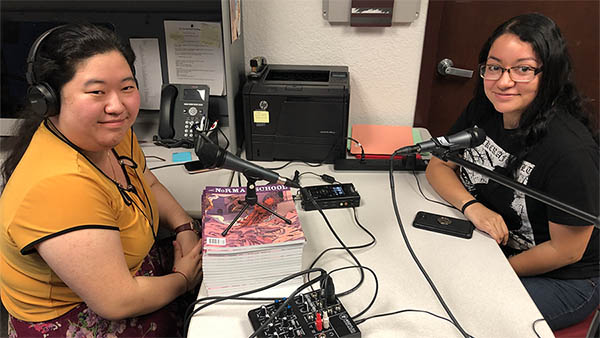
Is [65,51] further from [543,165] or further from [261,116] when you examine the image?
[543,165]

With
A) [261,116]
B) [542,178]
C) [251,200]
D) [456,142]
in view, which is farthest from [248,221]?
[542,178]

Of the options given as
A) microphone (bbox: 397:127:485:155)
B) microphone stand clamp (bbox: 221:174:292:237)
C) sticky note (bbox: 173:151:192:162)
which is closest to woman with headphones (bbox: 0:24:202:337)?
microphone stand clamp (bbox: 221:174:292:237)

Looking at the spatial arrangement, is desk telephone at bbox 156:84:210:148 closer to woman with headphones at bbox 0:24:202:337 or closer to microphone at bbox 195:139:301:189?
woman with headphones at bbox 0:24:202:337

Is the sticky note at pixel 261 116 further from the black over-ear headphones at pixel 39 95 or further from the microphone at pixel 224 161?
the black over-ear headphones at pixel 39 95

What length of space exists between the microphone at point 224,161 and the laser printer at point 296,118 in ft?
1.93

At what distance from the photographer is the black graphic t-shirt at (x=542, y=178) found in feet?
3.55

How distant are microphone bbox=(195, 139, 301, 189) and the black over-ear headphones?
29 centimetres

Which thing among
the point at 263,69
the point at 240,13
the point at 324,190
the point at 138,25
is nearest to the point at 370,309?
the point at 324,190

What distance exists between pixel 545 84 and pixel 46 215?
1209mm

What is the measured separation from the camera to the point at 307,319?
34.2 inches

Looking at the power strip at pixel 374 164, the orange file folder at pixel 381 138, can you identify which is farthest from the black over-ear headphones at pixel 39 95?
the orange file folder at pixel 381 138

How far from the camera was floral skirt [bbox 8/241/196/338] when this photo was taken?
3.14ft

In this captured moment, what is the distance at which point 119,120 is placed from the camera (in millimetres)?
927

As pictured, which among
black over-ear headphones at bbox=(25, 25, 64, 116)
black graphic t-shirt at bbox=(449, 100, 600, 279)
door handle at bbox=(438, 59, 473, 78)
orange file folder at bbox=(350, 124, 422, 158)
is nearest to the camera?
black over-ear headphones at bbox=(25, 25, 64, 116)
